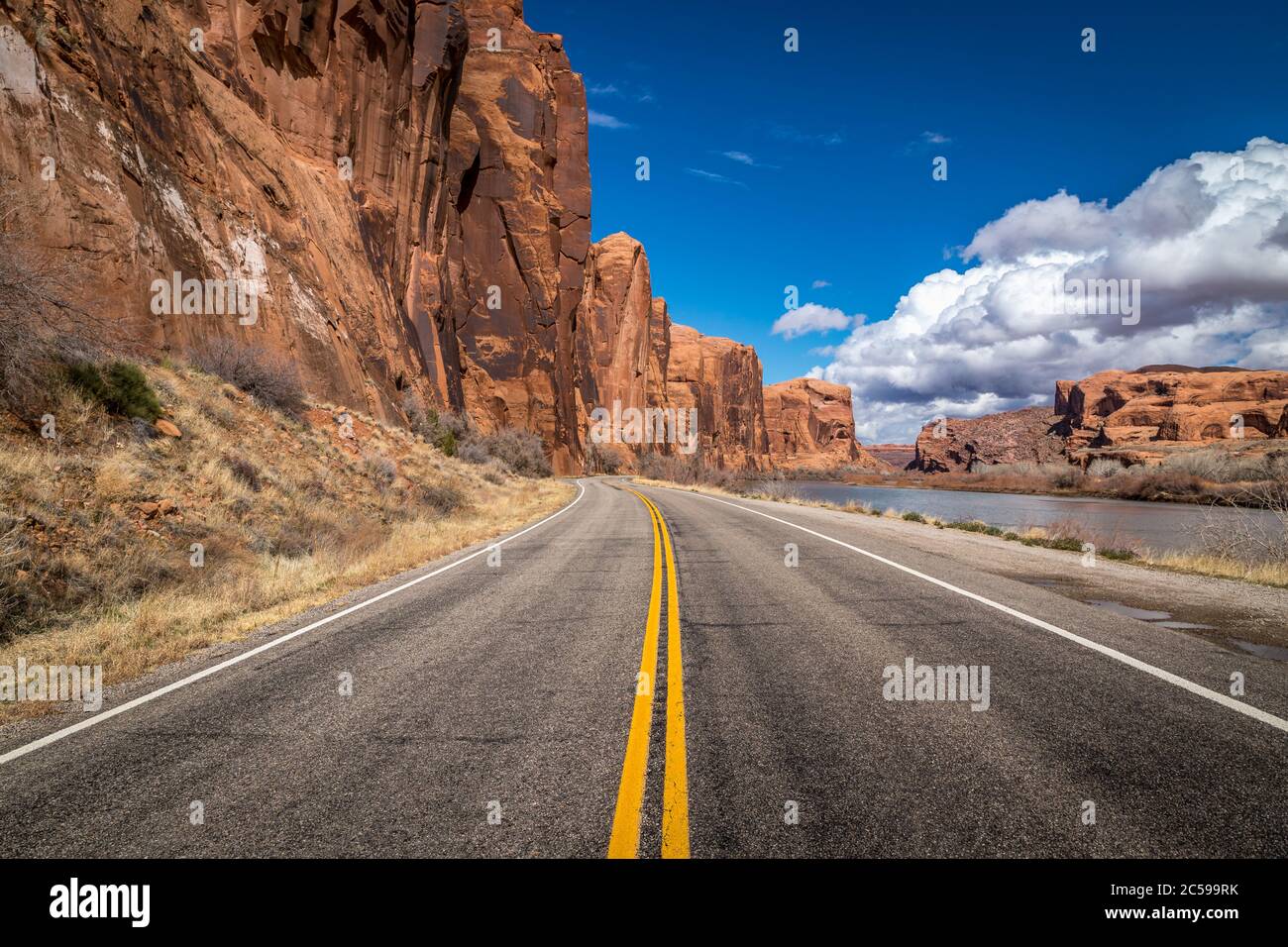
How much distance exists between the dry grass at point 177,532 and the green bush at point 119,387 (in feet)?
1.50

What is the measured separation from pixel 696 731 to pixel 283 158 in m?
28.4

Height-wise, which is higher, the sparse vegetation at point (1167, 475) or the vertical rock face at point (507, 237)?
the vertical rock face at point (507, 237)

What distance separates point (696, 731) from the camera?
3.59 meters

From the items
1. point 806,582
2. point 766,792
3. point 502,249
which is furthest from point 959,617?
point 502,249

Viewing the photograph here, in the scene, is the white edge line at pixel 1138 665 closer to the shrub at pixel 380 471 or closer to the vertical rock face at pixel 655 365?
the shrub at pixel 380 471

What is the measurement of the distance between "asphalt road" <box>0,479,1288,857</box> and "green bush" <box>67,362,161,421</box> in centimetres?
661

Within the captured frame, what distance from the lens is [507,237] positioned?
204 feet

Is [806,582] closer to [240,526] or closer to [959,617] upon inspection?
[959,617]

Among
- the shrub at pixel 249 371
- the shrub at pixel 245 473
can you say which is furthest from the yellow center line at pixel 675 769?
the shrub at pixel 249 371

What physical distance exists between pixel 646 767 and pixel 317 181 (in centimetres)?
3074

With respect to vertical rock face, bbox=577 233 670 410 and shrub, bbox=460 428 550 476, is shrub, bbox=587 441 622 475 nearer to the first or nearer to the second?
vertical rock face, bbox=577 233 670 410

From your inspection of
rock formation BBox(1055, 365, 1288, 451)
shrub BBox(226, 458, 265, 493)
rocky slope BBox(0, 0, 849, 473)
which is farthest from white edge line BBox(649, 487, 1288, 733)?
rock formation BBox(1055, 365, 1288, 451)

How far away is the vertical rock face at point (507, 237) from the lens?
57.3 m

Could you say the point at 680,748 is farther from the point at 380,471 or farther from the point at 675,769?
the point at 380,471
